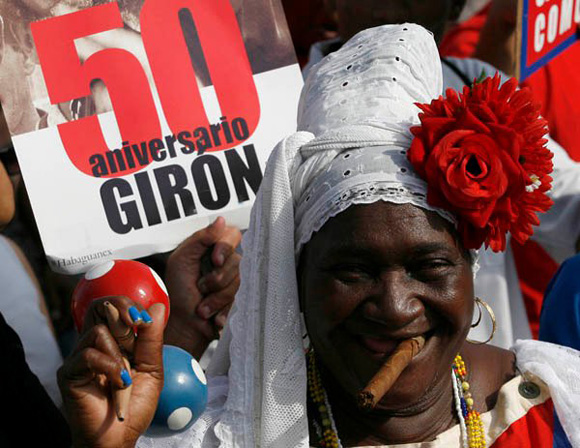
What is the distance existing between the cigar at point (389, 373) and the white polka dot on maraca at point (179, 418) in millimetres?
404

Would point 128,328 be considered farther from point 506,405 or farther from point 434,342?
point 506,405

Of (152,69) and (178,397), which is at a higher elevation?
(152,69)

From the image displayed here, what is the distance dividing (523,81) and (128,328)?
9.43 feet

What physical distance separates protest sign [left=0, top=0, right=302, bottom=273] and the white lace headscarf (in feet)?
1.65

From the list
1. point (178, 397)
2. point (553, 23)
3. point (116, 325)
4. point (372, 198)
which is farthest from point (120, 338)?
point (553, 23)

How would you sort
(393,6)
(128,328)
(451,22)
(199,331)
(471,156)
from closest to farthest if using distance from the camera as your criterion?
(128,328) < (471,156) < (199,331) < (393,6) < (451,22)

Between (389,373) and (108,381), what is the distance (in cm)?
65

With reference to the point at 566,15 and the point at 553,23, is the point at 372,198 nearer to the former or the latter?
the point at 553,23

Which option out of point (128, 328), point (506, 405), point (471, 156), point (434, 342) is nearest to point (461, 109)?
point (471, 156)

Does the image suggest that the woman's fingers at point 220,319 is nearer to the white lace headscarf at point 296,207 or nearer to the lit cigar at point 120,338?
the white lace headscarf at point 296,207

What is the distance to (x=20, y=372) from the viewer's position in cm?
314

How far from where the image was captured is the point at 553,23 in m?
4.62

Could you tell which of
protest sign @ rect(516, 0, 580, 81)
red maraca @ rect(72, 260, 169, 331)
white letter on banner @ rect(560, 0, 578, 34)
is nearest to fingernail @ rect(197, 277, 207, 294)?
red maraca @ rect(72, 260, 169, 331)

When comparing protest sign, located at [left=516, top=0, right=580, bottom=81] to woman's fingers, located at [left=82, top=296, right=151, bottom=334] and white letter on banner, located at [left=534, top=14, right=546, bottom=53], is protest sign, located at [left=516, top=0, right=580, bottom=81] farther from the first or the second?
woman's fingers, located at [left=82, top=296, right=151, bottom=334]
